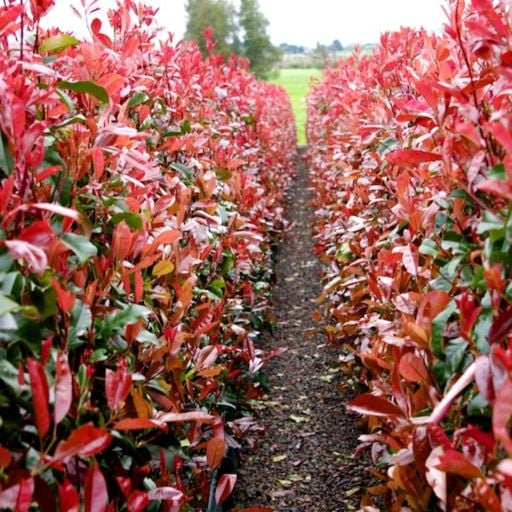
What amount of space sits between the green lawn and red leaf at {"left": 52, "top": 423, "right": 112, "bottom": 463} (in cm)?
2053

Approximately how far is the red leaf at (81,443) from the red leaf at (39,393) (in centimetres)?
5

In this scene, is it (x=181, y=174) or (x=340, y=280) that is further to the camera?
(x=340, y=280)

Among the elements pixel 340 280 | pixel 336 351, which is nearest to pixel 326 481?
pixel 340 280

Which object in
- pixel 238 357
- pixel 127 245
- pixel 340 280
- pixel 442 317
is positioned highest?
pixel 127 245

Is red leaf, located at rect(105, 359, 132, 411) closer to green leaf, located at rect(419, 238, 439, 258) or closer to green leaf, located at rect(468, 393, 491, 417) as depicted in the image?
green leaf, located at rect(468, 393, 491, 417)

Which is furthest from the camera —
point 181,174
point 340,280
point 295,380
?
point 295,380

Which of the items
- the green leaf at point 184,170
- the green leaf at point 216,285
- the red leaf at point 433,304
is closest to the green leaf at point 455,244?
the red leaf at point 433,304

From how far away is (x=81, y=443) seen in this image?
1.12 meters

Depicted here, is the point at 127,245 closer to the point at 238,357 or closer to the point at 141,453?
the point at 141,453

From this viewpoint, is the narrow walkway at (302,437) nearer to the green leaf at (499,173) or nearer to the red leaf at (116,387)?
the red leaf at (116,387)

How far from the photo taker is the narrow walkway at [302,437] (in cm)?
321

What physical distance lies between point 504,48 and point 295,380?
11.0ft

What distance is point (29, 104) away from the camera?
149 centimetres

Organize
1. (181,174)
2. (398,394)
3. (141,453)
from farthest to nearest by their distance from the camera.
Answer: (181,174) → (141,453) → (398,394)
